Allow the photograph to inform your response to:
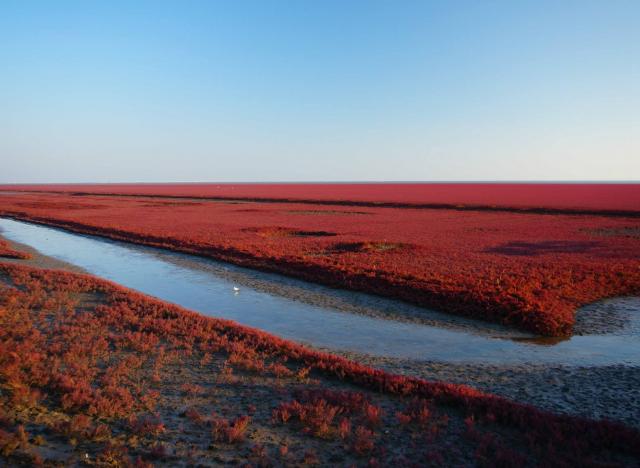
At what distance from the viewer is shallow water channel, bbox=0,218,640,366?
40.1 ft

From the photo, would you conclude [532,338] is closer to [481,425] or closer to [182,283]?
[481,425]

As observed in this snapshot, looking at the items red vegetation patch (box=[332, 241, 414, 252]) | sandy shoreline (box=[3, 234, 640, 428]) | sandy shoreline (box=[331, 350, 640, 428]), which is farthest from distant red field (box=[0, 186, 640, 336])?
sandy shoreline (box=[331, 350, 640, 428])

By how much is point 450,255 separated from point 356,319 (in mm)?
13322

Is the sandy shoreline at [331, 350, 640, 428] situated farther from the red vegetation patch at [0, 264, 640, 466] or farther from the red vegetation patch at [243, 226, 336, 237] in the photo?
the red vegetation patch at [243, 226, 336, 237]

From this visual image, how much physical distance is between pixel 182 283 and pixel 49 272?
248 inches

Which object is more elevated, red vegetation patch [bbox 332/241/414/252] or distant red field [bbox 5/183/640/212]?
distant red field [bbox 5/183/640/212]

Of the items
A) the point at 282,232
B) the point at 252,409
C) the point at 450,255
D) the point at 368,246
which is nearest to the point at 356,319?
the point at 252,409

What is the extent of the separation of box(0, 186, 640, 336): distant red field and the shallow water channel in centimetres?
104

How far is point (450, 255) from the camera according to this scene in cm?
2697

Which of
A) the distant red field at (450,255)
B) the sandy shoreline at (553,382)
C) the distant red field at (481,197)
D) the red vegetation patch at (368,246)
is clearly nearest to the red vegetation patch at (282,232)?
the distant red field at (450,255)

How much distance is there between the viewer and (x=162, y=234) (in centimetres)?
3628

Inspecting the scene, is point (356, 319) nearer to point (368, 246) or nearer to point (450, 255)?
point (450, 255)

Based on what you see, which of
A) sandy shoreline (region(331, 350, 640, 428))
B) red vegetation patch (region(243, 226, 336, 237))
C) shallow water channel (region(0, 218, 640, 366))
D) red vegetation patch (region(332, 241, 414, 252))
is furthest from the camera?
red vegetation patch (region(243, 226, 336, 237))

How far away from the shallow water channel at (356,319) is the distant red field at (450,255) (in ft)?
3.42
